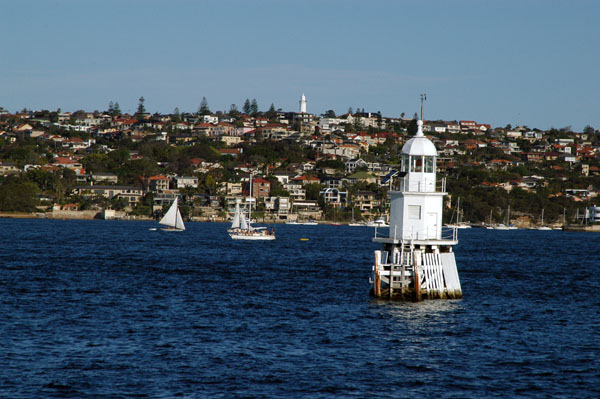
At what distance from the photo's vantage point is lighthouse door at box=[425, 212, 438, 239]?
35469 millimetres

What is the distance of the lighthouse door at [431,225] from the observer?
35469mm

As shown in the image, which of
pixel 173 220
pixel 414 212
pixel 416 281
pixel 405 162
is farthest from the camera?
pixel 173 220

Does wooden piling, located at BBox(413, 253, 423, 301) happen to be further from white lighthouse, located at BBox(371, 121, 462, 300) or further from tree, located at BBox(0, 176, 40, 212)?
tree, located at BBox(0, 176, 40, 212)

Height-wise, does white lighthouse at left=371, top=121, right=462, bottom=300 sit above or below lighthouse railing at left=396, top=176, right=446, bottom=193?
below

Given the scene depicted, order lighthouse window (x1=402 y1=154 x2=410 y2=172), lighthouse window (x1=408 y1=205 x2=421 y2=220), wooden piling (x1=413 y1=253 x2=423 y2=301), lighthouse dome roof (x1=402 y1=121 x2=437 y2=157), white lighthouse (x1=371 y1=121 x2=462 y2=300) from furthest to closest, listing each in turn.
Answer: lighthouse window (x1=402 y1=154 x2=410 y2=172) < lighthouse dome roof (x1=402 y1=121 x2=437 y2=157) < lighthouse window (x1=408 y1=205 x2=421 y2=220) < white lighthouse (x1=371 y1=121 x2=462 y2=300) < wooden piling (x1=413 y1=253 x2=423 y2=301)

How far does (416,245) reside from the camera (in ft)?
116

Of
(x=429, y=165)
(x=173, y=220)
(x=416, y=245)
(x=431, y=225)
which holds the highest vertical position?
(x=429, y=165)

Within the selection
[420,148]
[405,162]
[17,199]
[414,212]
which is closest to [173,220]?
[17,199]

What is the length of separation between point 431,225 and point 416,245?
1.06m

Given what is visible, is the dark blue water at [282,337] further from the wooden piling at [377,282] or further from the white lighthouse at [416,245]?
the white lighthouse at [416,245]

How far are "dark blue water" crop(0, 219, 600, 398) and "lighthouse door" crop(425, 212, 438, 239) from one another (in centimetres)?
287

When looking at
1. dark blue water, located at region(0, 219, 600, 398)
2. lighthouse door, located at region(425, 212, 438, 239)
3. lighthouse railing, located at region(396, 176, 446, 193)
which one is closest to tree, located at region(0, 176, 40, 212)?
dark blue water, located at region(0, 219, 600, 398)

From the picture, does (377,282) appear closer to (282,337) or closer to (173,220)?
(282,337)

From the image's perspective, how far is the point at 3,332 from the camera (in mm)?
29594
